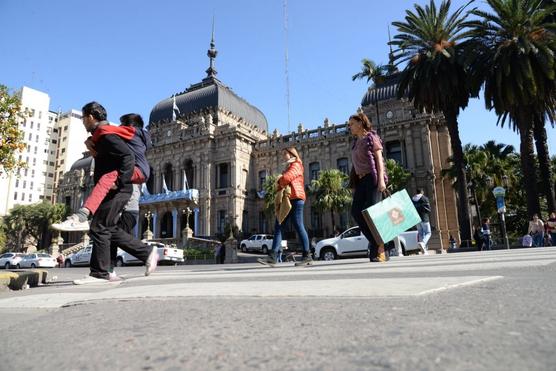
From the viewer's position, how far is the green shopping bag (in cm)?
509

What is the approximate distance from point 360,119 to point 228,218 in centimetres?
3339

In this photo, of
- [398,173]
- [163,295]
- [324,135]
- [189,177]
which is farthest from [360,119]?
[189,177]

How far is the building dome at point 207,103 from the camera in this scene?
4659cm

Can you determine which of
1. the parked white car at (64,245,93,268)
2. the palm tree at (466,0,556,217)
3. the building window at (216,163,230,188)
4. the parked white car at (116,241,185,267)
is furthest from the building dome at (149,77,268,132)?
the palm tree at (466,0,556,217)

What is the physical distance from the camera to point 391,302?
72.3 inches

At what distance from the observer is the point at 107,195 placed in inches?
177

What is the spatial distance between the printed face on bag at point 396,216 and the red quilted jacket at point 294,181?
5.45 feet

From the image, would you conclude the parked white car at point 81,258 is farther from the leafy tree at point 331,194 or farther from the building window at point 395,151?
the building window at point 395,151

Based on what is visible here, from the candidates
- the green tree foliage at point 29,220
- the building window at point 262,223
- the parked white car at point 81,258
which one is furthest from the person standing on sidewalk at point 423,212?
the green tree foliage at point 29,220

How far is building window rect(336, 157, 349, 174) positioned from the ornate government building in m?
0.10

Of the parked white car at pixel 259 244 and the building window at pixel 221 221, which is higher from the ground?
the building window at pixel 221 221

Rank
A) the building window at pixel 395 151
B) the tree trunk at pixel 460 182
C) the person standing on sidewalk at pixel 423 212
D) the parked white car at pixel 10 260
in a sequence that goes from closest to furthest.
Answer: the person standing on sidewalk at pixel 423 212, the tree trunk at pixel 460 182, the parked white car at pixel 10 260, the building window at pixel 395 151

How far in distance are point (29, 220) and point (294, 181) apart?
184 ft

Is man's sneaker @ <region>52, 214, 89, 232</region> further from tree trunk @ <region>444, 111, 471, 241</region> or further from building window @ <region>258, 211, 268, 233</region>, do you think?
building window @ <region>258, 211, 268, 233</region>
